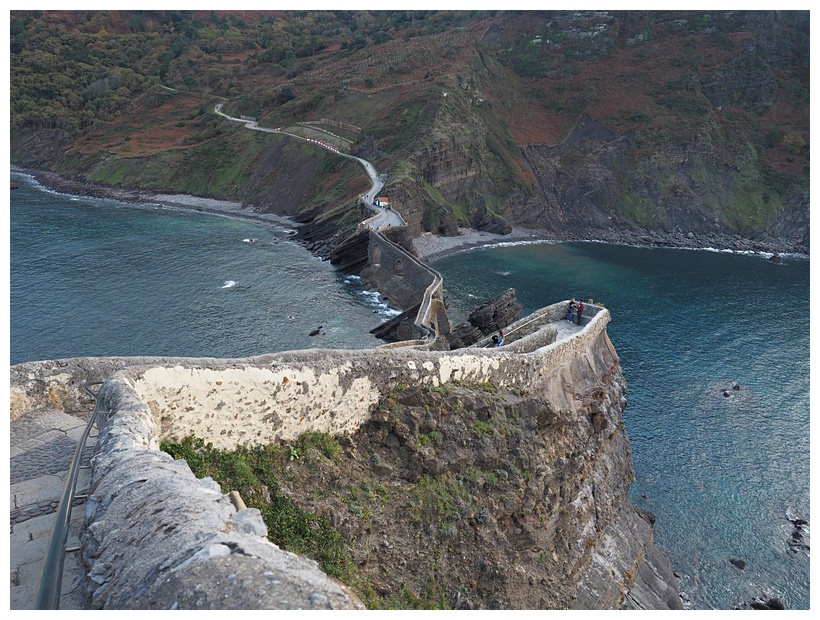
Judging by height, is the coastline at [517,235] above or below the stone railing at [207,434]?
below

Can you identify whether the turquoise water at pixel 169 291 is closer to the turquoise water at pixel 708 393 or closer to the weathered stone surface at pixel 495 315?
the weathered stone surface at pixel 495 315

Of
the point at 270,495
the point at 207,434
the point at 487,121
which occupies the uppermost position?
the point at 487,121

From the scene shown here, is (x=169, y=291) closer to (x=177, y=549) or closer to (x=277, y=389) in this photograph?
(x=277, y=389)

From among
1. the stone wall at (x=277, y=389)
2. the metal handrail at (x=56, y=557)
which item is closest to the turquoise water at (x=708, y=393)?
the stone wall at (x=277, y=389)

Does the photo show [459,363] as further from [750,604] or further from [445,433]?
[750,604]

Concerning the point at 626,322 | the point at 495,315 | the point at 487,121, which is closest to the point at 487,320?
the point at 495,315
